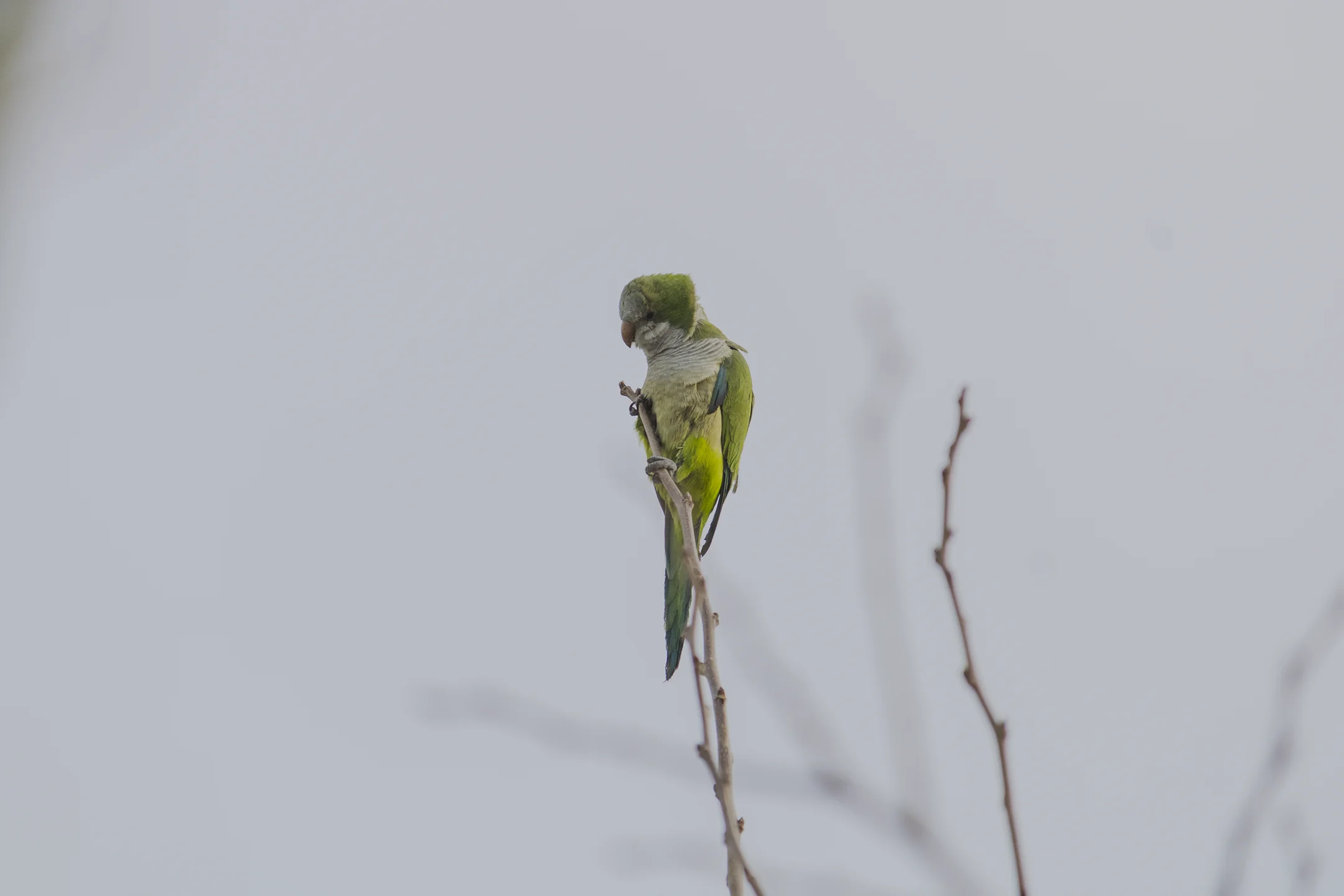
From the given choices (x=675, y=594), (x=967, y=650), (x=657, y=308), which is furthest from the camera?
(x=657, y=308)

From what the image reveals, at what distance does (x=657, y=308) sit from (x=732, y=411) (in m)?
0.59

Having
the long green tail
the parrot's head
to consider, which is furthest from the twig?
the parrot's head

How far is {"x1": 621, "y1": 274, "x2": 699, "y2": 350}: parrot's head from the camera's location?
5.16 m

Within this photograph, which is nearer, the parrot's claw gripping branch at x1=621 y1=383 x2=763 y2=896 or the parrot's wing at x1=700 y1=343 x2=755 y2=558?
the parrot's claw gripping branch at x1=621 y1=383 x2=763 y2=896

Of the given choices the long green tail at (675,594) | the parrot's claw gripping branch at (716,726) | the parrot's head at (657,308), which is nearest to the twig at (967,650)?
the parrot's claw gripping branch at (716,726)

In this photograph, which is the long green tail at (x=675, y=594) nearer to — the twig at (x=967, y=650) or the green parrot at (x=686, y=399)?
the green parrot at (x=686, y=399)

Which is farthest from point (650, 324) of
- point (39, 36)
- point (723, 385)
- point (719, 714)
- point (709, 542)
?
point (719, 714)

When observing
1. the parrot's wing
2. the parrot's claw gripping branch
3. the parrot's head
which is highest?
the parrot's head

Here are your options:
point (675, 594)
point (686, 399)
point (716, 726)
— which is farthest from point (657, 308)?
point (716, 726)

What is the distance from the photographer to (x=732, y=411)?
16.6ft

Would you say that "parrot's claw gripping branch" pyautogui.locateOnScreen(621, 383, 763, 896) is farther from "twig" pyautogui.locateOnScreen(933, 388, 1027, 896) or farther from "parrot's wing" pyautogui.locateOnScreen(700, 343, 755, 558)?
"parrot's wing" pyautogui.locateOnScreen(700, 343, 755, 558)

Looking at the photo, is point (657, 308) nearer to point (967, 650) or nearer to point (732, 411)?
point (732, 411)

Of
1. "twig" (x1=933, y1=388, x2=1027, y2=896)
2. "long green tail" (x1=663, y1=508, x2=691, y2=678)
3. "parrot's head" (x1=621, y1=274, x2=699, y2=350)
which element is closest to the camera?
"twig" (x1=933, y1=388, x2=1027, y2=896)

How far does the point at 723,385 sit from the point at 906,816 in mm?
3580
